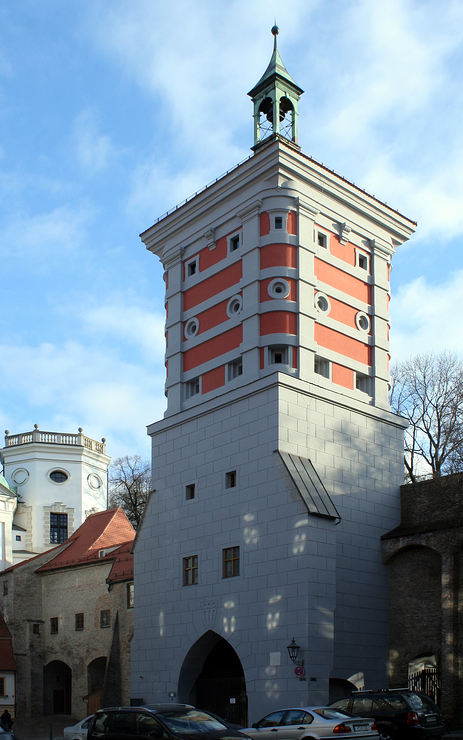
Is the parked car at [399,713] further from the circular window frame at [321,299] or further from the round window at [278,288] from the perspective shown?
the circular window frame at [321,299]

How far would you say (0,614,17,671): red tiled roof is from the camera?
41531 mm

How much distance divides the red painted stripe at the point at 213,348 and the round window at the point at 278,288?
1919 millimetres

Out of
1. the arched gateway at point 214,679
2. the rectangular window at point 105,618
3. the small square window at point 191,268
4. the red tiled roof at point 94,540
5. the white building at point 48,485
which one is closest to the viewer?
the arched gateway at point 214,679

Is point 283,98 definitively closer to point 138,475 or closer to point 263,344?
point 263,344

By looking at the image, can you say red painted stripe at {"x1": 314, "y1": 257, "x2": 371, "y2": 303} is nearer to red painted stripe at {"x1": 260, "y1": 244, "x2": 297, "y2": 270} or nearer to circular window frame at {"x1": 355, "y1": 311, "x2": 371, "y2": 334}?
circular window frame at {"x1": 355, "y1": 311, "x2": 371, "y2": 334}

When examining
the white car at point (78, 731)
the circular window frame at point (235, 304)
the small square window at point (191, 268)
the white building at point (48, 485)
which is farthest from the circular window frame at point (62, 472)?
the white car at point (78, 731)

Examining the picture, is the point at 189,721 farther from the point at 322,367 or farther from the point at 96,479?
the point at 96,479

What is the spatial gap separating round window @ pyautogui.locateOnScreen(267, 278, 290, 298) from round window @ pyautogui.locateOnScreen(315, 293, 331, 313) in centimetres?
165

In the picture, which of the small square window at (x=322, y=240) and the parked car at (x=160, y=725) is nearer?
the parked car at (x=160, y=725)

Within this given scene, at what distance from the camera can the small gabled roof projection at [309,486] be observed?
27.2m

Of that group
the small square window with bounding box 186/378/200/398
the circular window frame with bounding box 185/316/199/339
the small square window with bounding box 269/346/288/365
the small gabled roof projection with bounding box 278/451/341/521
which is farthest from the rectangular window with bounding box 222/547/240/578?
the circular window frame with bounding box 185/316/199/339

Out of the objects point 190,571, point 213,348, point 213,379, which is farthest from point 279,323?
point 190,571

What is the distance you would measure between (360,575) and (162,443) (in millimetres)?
10050

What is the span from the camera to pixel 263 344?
101 feet
